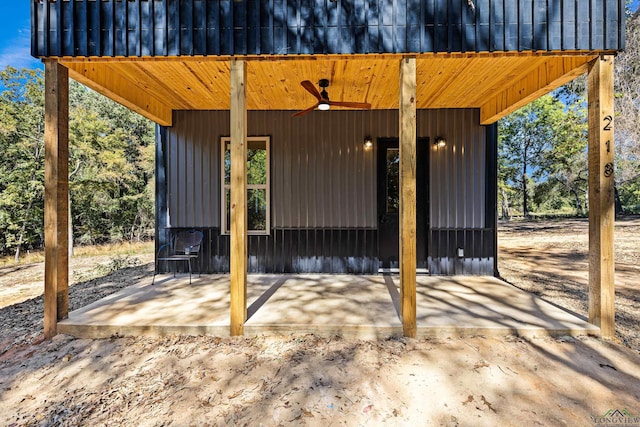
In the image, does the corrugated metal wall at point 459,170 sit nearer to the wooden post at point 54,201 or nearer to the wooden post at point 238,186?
the wooden post at point 238,186

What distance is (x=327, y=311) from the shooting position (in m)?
2.89

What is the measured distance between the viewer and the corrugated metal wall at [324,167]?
455 centimetres

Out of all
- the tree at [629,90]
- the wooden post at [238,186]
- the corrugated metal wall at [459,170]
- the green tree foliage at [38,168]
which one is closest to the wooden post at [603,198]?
the corrugated metal wall at [459,170]

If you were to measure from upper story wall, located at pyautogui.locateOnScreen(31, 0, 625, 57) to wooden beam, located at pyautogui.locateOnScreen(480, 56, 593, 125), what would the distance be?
239mm

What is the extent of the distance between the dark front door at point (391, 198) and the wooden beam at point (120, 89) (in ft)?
11.2

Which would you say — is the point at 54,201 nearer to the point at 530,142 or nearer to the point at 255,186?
the point at 255,186

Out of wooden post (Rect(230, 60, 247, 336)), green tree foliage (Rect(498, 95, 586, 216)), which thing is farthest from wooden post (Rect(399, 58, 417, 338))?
green tree foliage (Rect(498, 95, 586, 216))

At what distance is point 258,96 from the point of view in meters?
3.98

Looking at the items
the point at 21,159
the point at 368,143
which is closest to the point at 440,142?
the point at 368,143

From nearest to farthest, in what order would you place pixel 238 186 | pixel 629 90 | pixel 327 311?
1. pixel 238 186
2. pixel 327 311
3. pixel 629 90

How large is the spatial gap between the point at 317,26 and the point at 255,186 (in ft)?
8.71

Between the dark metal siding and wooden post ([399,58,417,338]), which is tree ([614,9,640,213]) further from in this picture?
wooden post ([399,58,417,338])

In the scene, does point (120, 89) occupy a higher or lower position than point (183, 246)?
higher

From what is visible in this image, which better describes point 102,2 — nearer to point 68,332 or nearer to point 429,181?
point 68,332
